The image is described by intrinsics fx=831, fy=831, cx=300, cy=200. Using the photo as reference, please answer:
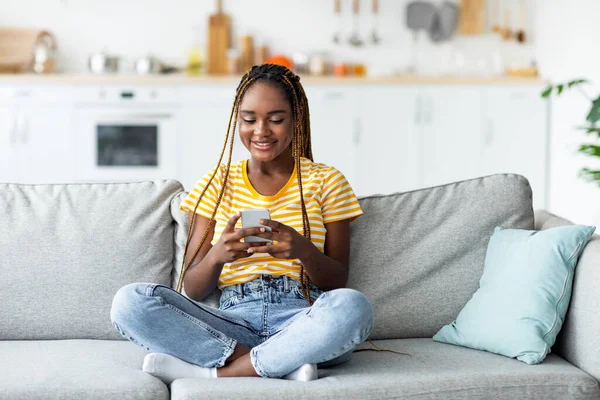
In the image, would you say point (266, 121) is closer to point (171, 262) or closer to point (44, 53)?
point (171, 262)

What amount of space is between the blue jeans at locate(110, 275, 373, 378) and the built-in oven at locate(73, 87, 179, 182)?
3659 mm

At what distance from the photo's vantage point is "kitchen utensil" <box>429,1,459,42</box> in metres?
6.05

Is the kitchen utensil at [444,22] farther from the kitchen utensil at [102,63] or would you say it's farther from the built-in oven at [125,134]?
the kitchen utensil at [102,63]

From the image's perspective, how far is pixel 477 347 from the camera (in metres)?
2.14

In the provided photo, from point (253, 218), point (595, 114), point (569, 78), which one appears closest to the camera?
point (253, 218)

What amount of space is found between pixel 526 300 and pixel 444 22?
4.29 meters

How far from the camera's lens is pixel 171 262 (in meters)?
2.40

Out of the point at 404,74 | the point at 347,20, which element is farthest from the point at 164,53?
the point at 404,74

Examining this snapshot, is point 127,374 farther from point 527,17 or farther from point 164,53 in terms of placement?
point 527,17

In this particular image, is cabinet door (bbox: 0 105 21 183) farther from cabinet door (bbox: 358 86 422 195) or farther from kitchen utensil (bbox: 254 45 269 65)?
cabinet door (bbox: 358 86 422 195)

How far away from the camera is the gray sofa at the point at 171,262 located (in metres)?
2.11

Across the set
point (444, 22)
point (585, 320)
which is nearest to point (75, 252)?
point (585, 320)

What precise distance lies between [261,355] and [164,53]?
4.44 m

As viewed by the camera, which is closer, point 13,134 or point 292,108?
point 292,108
